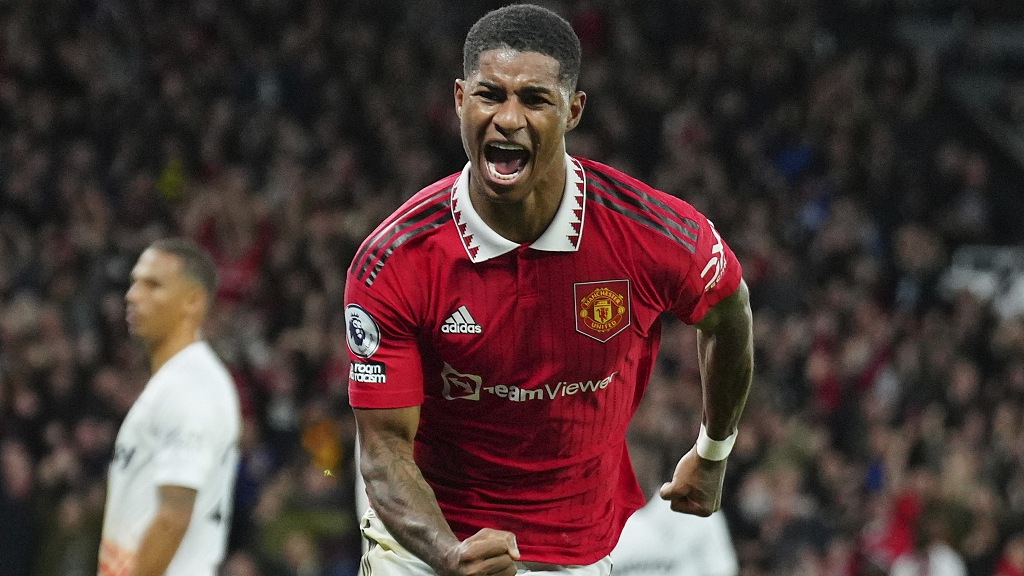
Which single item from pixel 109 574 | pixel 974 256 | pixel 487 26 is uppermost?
pixel 487 26

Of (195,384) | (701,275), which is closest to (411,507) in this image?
(701,275)

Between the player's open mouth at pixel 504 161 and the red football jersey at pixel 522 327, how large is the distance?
0.20m

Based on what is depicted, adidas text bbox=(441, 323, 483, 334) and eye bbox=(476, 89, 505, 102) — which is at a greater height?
eye bbox=(476, 89, 505, 102)

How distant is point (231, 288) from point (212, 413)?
623cm

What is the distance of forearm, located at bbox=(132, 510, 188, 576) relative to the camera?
15.3ft

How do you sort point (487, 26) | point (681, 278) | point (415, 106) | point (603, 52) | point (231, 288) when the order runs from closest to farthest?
point (487, 26), point (681, 278), point (231, 288), point (415, 106), point (603, 52)

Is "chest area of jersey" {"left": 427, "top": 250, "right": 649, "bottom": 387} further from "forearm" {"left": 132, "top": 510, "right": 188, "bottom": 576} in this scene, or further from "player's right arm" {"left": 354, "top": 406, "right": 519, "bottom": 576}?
"forearm" {"left": 132, "top": 510, "right": 188, "bottom": 576}

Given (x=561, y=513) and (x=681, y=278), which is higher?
(x=681, y=278)

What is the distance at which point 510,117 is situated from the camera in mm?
3197

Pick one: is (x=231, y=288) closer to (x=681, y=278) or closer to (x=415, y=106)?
(x=415, y=106)

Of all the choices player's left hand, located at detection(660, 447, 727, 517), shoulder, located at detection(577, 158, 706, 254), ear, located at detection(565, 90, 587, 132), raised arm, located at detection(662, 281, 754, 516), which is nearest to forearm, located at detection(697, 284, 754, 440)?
raised arm, located at detection(662, 281, 754, 516)

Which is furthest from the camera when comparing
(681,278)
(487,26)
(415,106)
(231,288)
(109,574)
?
(415,106)

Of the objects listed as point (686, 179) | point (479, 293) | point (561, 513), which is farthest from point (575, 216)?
point (686, 179)

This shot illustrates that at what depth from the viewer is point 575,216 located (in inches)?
136
